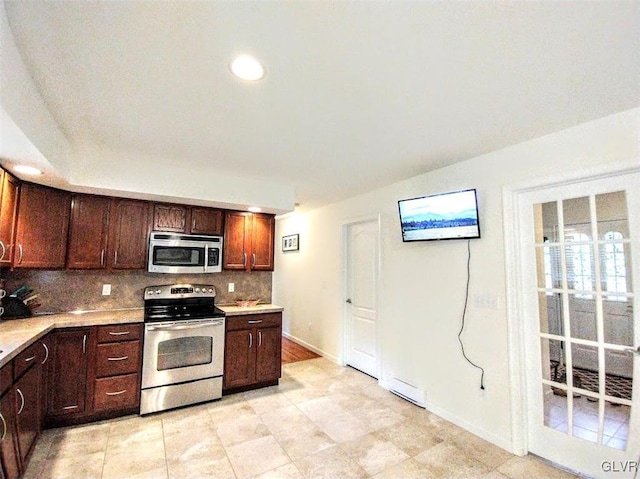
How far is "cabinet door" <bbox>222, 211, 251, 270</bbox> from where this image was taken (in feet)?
12.6

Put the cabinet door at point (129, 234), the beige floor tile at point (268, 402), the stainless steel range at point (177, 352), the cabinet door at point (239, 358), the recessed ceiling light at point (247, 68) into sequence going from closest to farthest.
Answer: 1. the recessed ceiling light at point (247, 68)
2. the stainless steel range at point (177, 352)
3. the beige floor tile at point (268, 402)
4. the cabinet door at point (129, 234)
5. the cabinet door at point (239, 358)

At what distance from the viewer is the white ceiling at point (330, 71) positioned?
1247 mm

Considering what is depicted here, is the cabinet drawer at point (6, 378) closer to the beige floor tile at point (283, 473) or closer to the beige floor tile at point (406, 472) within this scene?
the beige floor tile at point (283, 473)

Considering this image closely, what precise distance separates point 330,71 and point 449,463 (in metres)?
2.78

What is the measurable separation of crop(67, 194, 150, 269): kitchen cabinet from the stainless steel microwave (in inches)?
5.8

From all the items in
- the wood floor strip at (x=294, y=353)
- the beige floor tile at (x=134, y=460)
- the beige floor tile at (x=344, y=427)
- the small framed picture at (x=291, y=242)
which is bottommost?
the wood floor strip at (x=294, y=353)

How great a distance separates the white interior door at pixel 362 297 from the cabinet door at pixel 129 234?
8.68 feet

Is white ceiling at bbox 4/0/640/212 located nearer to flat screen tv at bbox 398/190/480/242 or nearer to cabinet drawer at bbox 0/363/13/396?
flat screen tv at bbox 398/190/480/242

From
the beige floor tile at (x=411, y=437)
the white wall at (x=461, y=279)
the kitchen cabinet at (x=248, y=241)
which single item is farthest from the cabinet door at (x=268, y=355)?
the beige floor tile at (x=411, y=437)

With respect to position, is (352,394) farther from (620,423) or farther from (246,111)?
(246,111)

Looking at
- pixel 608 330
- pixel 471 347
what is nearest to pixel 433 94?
pixel 608 330

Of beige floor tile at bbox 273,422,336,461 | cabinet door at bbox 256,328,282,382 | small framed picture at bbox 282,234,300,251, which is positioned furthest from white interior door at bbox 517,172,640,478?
small framed picture at bbox 282,234,300,251

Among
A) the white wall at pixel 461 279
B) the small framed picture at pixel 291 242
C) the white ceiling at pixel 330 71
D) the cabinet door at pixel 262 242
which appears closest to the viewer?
the white ceiling at pixel 330 71

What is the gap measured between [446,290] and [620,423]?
143 centimetres
